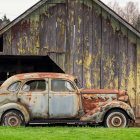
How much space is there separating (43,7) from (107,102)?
4646mm

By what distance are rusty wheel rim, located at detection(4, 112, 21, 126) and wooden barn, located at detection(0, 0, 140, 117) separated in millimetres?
3486

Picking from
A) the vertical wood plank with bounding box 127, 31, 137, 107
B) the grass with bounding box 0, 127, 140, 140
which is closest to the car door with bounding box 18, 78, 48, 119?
the grass with bounding box 0, 127, 140, 140

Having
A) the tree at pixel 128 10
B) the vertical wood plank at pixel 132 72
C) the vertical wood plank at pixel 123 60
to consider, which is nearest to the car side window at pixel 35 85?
the vertical wood plank at pixel 123 60

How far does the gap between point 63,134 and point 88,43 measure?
5383 millimetres

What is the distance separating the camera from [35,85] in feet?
34.0

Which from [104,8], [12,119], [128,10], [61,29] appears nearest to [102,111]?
[12,119]

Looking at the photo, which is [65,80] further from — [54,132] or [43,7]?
[43,7]

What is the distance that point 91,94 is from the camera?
10492mm

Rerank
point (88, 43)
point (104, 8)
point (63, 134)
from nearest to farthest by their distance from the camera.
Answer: point (63, 134)
point (104, 8)
point (88, 43)

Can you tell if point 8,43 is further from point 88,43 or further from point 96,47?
point 96,47

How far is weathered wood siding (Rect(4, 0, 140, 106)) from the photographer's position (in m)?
13.0

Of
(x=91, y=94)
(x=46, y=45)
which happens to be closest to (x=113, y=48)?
(x=46, y=45)

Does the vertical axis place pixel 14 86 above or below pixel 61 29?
below

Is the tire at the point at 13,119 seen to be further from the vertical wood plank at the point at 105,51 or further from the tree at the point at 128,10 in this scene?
the tree at the point at 128,10
